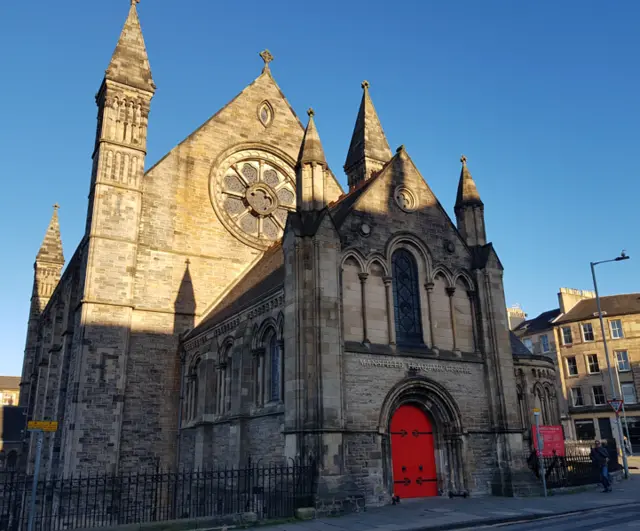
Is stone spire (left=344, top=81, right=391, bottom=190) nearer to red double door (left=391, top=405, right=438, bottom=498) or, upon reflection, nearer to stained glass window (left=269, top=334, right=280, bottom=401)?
stained glass window (left=269, top=334, right=280, bottom=401)

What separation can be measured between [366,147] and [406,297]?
13844mm

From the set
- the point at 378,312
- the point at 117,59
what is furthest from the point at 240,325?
the point at 117,59

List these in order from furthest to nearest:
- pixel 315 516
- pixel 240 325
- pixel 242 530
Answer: pixel 240 325 < pixel 315 516 < pixel 242 530

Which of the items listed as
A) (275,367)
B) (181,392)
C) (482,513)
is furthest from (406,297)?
(181,392)

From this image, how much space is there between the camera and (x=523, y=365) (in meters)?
24.1

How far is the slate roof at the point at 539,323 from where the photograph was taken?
182 ft

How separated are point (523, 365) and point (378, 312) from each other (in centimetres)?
990

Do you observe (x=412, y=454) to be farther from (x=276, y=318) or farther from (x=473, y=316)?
(x=276, y=318)

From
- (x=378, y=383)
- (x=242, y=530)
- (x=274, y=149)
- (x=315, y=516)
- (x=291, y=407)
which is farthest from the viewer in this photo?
(x=274, y=149)

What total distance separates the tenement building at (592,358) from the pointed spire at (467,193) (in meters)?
32.9

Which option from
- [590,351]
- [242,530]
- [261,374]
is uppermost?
[590,351]

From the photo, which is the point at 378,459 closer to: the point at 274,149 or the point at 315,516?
the point at 315,516

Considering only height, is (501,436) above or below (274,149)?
below

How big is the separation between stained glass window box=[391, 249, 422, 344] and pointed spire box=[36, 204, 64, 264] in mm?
37677
